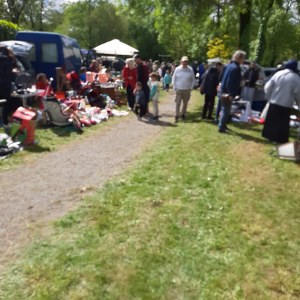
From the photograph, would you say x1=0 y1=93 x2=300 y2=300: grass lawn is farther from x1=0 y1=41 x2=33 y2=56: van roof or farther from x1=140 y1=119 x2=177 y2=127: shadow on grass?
x1=0 y1=41 x2=33 y2=56: van roof

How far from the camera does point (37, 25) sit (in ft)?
181

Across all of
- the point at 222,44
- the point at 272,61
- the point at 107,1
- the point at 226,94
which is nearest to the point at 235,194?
the point at 226,94

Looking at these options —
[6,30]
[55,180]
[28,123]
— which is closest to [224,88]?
[28,123]

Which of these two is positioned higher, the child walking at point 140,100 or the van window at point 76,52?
the van window at point 76,52

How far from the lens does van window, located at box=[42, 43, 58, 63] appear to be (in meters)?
15.1

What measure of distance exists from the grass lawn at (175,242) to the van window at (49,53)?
394 inches

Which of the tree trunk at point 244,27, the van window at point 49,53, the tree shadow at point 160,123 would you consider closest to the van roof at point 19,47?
the van window at point 49,53

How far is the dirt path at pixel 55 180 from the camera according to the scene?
4191 mm

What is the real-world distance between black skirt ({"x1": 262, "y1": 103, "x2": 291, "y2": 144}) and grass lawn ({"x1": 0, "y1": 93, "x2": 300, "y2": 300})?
1679 mm

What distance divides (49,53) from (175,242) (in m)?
12.7

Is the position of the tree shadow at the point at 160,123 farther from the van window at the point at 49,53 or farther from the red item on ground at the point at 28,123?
the van window at the point at 49,53

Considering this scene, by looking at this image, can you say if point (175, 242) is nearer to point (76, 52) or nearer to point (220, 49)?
point (76, 52)

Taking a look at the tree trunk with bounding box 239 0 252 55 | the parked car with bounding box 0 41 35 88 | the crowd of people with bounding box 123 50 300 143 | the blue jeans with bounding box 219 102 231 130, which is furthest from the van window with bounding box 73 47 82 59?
the blue jeans with bounding box 219 102 231 130

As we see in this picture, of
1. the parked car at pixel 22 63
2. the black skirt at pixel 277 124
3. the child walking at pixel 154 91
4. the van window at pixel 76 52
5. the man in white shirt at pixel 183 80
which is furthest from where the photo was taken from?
the van window at pixel 76 52
